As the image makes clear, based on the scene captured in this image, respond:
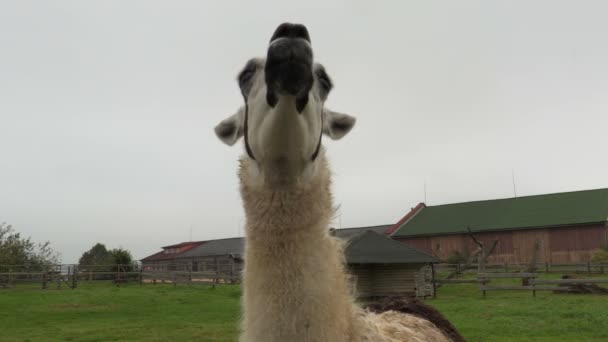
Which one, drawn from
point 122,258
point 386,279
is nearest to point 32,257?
point 122,258

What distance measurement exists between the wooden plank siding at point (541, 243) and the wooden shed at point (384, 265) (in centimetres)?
2600

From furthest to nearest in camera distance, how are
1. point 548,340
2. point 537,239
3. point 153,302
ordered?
point 537,239
point 153,302
point 548,340

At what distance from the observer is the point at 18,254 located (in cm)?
4241

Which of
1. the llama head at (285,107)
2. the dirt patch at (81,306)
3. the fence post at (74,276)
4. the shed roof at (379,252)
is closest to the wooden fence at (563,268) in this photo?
the shed roof at (379,252)

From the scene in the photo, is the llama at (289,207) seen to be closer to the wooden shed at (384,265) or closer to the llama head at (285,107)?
the llama head at (285,107)

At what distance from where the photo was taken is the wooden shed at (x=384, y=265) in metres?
22.3

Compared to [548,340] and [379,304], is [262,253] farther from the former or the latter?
[548,340]

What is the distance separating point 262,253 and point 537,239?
48.3 meters

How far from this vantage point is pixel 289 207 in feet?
9.67

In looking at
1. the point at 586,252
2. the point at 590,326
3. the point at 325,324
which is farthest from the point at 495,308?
the point at 586,252

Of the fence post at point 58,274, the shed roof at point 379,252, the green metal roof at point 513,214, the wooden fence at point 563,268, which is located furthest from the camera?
the green metal roof at point 513,214

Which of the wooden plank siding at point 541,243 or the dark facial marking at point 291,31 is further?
the wooden plank siding at point 541,243

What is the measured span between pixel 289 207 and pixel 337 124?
3.48ft

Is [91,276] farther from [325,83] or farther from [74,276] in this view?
[325,83]
